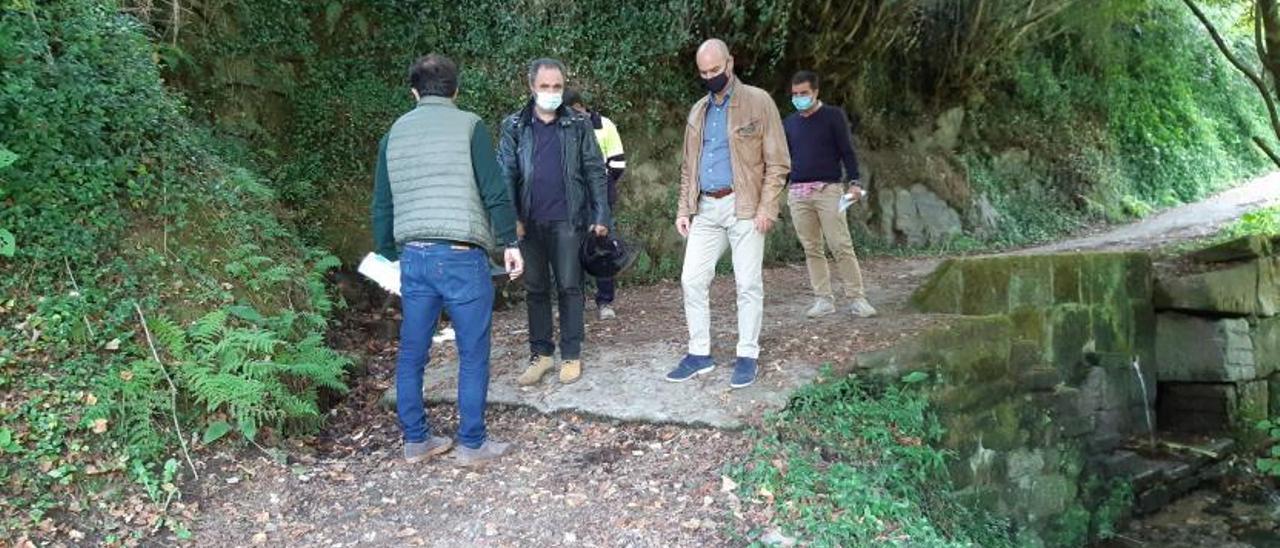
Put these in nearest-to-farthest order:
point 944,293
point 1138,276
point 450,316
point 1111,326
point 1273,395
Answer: point 450,316 → point 944,293 → point 1111,326 → point 1138,276 → point 1273,395

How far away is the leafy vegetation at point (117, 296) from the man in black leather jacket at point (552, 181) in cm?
134

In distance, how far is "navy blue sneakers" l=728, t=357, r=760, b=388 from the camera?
5336mm

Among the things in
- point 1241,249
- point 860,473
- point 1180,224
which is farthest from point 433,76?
point 1180,224

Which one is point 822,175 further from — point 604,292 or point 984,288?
point 604,292

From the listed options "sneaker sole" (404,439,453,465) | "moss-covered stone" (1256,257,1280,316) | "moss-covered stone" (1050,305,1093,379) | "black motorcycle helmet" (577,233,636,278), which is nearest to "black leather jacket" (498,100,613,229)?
"black motorcycle helmet" (577,233,636,278)

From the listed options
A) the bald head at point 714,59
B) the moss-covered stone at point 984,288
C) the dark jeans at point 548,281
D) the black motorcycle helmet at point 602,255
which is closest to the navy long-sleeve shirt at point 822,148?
the moss-covered stone at point 984,288

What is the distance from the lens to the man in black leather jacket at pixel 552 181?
17.3ft

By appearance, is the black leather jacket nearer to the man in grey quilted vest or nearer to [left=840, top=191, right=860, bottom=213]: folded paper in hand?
the man in grey quilted vest

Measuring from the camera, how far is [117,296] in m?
4.92

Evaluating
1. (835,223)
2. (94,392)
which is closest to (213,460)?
(94,392)

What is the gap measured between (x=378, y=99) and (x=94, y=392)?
478 centimetres

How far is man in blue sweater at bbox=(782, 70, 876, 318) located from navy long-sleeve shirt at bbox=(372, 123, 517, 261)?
297cm

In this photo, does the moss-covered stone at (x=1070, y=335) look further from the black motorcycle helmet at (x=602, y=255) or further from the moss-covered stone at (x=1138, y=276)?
the black motorcycle helmet at (x=602, y=255)

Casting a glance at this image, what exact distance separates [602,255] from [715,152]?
1.07m
